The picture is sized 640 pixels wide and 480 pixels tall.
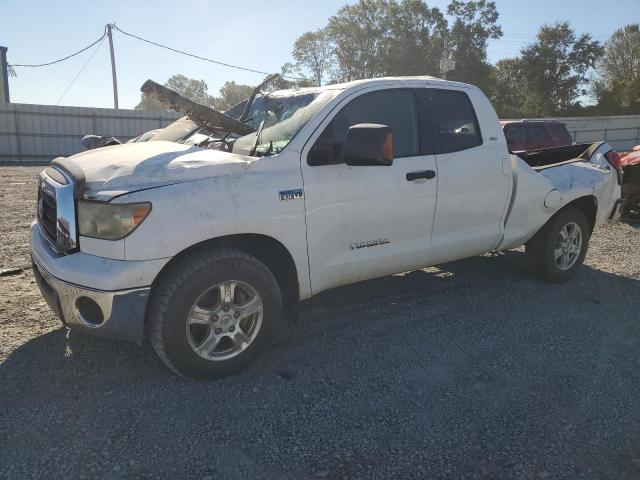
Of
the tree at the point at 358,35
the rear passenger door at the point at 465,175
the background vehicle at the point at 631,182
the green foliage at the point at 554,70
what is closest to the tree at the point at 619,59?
the green foliage at the point at 554,70

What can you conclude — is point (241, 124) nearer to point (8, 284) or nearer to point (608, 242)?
point (8, 284)

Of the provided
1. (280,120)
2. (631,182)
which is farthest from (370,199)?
(631,182)

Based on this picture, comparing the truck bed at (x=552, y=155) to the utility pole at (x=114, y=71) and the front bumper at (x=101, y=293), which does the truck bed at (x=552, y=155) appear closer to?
the front bumper at (x=101, y=293)

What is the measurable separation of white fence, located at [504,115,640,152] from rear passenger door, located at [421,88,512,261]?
29.9 m

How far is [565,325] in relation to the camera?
4.28m

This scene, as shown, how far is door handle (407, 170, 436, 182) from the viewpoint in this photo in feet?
12.8

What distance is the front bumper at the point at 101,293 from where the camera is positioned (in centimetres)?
288

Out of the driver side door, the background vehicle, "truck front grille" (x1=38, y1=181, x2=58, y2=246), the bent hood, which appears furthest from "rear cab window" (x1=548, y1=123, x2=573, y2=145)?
"truck front grille" (x1=38, y1=181, x2=58, y2=246)

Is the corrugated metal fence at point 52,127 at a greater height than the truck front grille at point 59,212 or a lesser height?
greater

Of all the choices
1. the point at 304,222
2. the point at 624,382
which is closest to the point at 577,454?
the point at 624,382

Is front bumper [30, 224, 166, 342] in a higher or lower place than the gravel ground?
higher

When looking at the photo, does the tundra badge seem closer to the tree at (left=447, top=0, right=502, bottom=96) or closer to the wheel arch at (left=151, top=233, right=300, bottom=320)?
the wheel arch at (left=151, top=233, right=300, bottom=320)

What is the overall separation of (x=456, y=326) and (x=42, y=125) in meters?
24.2

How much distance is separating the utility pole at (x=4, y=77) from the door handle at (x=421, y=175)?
3250 centimetres
